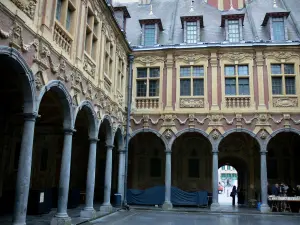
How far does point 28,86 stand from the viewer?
8109 millimetres

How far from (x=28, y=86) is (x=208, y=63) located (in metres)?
12.3

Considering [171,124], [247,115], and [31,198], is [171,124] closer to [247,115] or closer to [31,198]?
[247,115]

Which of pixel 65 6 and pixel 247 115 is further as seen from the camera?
pixel 247 115

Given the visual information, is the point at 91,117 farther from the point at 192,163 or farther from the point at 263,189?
the point at 192,163

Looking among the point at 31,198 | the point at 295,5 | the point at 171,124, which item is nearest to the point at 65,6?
the point at 31,198

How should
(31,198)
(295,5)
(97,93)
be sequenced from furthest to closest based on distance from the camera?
(295,5)
(97,93)
(31,198)

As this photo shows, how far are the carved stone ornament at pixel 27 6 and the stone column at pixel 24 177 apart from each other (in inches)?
100

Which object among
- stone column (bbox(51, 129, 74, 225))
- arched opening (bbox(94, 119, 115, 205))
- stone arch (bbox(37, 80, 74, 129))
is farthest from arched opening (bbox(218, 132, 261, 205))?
stone arch (bbox(37, 80, 74, 129))

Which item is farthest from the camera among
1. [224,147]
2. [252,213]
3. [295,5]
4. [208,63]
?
[295,5]

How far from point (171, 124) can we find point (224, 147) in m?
4.72

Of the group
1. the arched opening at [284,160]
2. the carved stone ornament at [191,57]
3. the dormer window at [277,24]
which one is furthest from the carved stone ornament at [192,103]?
the arched opening at [284,160]

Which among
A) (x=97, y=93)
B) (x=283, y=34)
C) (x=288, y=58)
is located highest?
(x=283, y=34)

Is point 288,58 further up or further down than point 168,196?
further up

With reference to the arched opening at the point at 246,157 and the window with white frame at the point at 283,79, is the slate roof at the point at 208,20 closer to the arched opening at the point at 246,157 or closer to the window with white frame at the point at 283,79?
the window with white frame at the point at 283,79
